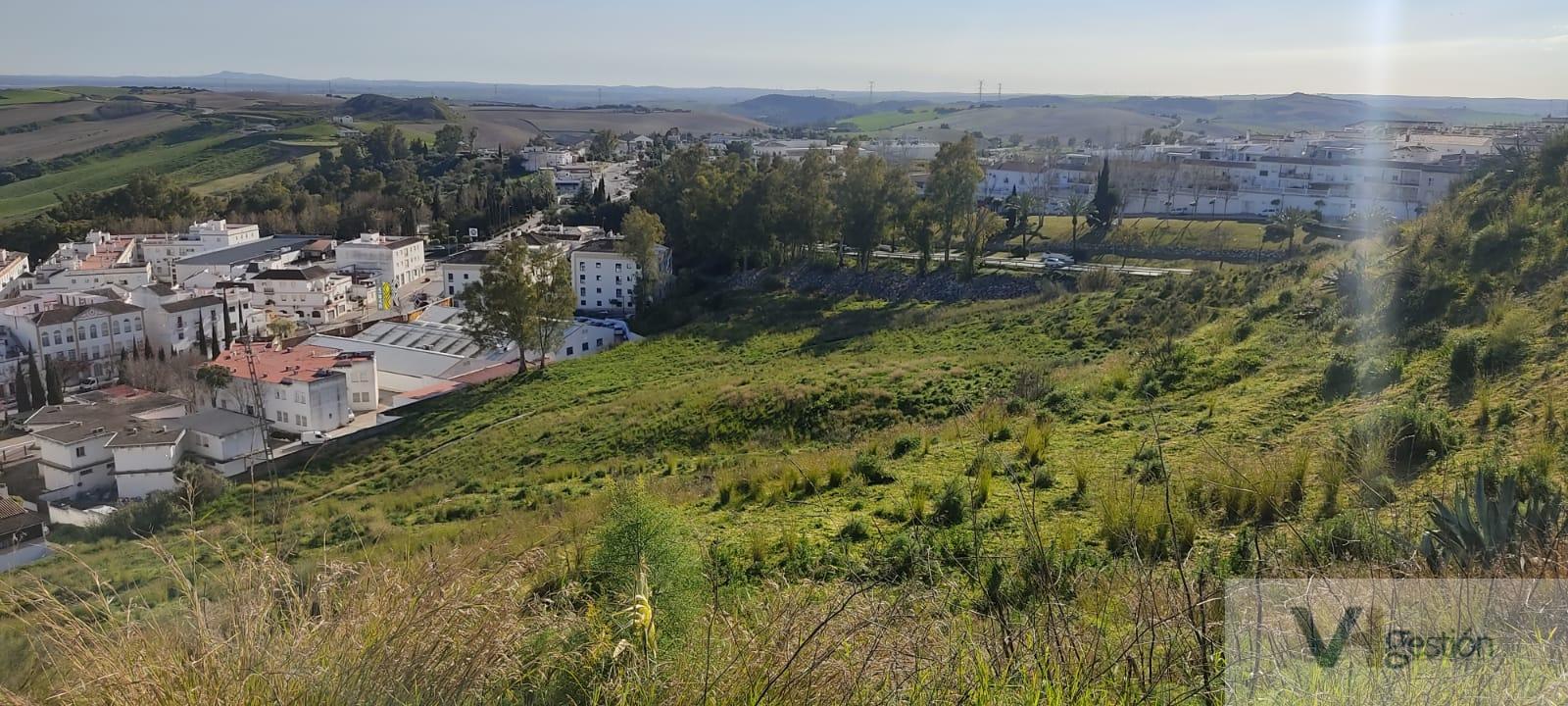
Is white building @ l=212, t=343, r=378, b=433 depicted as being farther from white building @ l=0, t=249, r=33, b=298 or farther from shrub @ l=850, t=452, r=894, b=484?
shrub @ l=850, t=452, r=894, b=484

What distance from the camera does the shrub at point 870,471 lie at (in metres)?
7.36

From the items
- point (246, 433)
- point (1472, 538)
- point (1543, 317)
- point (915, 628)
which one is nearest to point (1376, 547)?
point (1472, 538)

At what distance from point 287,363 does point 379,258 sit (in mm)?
17115

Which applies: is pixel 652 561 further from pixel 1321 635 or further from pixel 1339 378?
pixel 1339 378

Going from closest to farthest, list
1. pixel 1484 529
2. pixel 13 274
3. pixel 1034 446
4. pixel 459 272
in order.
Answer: pixel 1484 529, pixel 1034 446, pixel 459 272, pixel 13 274

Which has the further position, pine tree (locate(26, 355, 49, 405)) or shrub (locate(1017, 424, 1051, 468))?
pine tree (locate(26, 355, 49, 405))

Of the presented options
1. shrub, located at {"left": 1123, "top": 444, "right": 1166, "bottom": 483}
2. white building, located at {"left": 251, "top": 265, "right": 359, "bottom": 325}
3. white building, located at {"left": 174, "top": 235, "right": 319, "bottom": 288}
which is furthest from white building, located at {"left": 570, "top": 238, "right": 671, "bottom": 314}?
shrub, located at {"left": 1123, "top": 444, "right": 1166, "bottom": 483}

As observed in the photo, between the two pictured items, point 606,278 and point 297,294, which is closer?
point 606,278

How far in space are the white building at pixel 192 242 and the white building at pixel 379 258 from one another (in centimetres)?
903

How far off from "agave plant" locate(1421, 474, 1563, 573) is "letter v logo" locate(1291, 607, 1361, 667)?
2.02 feet

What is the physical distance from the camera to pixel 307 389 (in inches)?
877

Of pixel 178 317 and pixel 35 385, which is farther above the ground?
pixel 178 317

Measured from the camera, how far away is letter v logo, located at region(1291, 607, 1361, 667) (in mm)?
2213

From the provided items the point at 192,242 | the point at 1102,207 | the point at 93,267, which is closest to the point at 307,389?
the point at 93,267
